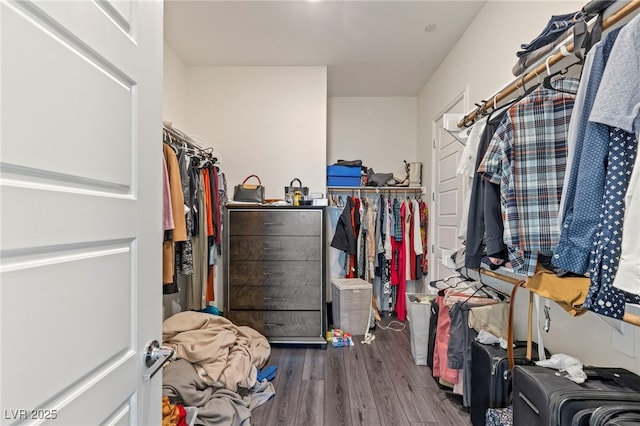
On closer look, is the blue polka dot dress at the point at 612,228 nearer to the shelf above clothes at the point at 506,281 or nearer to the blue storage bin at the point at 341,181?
the shelf above clothes at the point at 506,281

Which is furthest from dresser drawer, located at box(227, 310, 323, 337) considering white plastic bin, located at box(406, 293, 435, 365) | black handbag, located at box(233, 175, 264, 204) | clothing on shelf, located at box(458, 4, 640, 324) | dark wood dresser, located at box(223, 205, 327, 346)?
clothing on shelf, located at box(458, 4, 640, 324)

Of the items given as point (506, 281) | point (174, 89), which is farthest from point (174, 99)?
point (506, 281)

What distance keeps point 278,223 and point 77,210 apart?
7.64ft

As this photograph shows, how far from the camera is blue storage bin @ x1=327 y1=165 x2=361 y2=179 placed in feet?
12.3

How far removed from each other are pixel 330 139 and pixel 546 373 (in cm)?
345

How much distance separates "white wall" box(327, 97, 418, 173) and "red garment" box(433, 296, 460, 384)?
7.78 feet

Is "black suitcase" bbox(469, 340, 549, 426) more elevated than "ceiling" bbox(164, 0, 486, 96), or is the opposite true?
"ceiling" bbox(164, 0, 486, 96)

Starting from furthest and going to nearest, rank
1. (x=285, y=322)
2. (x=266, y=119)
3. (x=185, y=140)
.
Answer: (x=266, y=119) → (x=285, y=322) → (x=185, y=140)

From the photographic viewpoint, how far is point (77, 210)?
1.88 ft

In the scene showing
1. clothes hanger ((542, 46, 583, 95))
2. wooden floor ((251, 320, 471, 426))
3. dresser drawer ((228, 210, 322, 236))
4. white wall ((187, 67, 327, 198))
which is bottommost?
wooden floor ((251, 320, 471, 426))

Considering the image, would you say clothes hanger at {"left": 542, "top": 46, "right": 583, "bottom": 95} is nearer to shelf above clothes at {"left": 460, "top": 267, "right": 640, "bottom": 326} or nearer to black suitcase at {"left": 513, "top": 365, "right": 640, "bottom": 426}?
shelf above clothes at {"left": 460, "top": 267, "right": 640, "bottom": 326}

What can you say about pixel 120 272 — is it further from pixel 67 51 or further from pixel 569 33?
pixel 569 33

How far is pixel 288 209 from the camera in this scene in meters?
2.90

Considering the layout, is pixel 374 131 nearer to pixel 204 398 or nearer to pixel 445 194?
pixel 445 194
